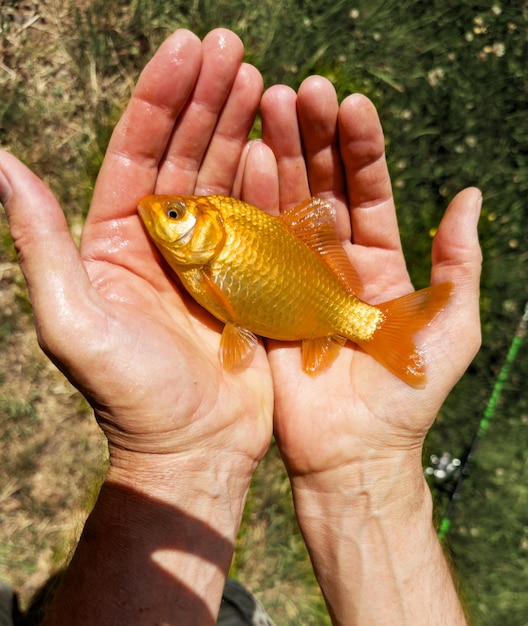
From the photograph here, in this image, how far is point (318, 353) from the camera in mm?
2938

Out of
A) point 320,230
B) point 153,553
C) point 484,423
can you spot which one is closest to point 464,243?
point 320,230

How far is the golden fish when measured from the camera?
8.64 feet

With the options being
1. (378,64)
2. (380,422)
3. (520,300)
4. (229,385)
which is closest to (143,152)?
(229,385)

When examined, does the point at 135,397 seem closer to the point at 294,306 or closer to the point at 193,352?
the point at 193,352

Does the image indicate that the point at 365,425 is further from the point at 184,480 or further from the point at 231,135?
the point at 231,135

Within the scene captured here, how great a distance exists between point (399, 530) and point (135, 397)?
1.57m

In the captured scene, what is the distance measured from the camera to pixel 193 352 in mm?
2611

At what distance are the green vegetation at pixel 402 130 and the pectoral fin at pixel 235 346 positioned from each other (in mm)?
1635

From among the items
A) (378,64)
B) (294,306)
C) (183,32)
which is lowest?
(294,306)

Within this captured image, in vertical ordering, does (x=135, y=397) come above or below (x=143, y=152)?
below

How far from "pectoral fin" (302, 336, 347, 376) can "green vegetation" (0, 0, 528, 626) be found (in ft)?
4.84

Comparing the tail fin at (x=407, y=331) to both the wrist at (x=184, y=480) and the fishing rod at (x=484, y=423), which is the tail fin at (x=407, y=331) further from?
the fishing rod at (x=484, y=423)

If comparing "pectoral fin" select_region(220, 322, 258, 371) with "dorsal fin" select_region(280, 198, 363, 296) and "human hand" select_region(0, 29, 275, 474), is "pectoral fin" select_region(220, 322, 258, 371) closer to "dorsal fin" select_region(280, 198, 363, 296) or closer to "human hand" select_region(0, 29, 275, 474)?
"human hand" select_region(0, 29, 275, 474)

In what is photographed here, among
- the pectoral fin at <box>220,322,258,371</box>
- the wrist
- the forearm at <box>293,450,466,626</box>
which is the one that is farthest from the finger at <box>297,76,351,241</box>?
the wrist
